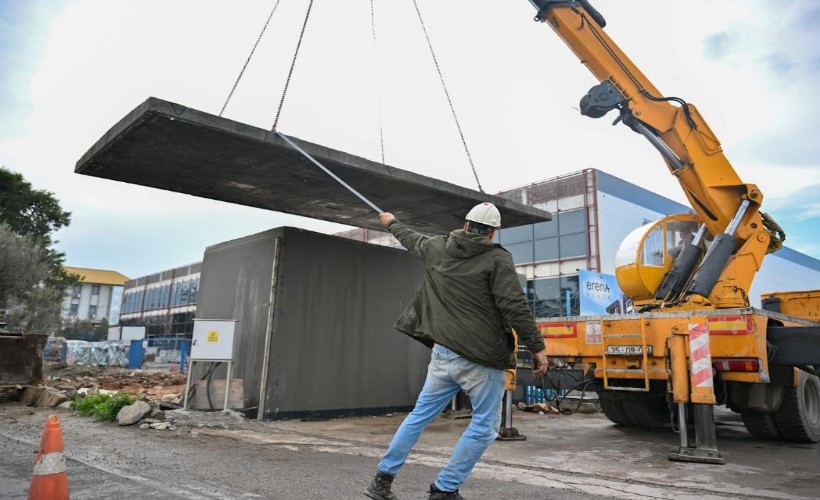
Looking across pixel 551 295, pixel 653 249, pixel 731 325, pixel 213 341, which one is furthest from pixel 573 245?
pixel 213 341

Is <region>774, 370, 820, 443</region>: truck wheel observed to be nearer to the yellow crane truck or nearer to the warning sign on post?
the yellow crane truck

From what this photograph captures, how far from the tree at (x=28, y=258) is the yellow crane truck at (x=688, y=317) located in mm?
20461

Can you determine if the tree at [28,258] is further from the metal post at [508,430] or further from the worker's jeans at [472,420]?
the worker's jeans at [472,420]

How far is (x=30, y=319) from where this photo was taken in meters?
21.2

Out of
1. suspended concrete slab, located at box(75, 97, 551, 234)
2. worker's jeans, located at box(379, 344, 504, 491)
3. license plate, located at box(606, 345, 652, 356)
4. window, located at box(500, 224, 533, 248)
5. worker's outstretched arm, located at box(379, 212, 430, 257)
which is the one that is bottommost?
worker's jeans, located at box(379, 344, 504, 491)

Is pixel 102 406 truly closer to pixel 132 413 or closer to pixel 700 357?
pixel 132 413

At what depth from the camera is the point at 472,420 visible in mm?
3242

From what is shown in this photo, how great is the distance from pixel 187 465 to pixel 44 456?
6.13ft

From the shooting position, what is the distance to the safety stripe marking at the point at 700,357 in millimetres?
5480

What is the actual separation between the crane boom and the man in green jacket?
5.15 m

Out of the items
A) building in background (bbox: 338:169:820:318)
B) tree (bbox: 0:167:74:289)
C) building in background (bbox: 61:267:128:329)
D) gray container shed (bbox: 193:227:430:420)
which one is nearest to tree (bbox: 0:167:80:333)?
tree (bbox: 0:167:74:289)

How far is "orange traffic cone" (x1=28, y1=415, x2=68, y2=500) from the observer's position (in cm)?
292

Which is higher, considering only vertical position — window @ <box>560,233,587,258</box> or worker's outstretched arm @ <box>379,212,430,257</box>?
window @ <box>560,233,587,258</box>

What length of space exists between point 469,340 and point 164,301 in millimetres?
52063
